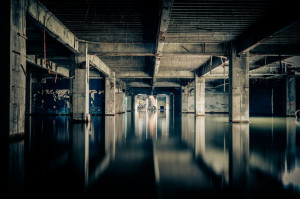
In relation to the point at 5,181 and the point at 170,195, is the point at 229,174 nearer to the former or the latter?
the point at 170,195

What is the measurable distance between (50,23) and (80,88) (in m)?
4.44

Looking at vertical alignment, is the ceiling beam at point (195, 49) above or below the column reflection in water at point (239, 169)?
above

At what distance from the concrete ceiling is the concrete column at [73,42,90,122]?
2.63ft

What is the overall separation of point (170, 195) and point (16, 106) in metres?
5.64

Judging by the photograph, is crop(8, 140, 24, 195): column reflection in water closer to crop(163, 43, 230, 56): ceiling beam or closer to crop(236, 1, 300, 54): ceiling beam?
crop(236, 1, 300, 54): ceiling beam

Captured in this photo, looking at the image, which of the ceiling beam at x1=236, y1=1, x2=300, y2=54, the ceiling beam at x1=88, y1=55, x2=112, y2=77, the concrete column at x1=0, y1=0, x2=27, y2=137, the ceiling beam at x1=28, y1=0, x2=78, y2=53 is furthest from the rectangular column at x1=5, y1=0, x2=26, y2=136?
the ceiling beam at x1=236, y1=1, x2=300, y2=54

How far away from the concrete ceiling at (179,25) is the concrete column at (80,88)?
0.80 m

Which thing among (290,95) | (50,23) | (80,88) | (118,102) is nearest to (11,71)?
(50,23)

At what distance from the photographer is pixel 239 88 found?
482 inches

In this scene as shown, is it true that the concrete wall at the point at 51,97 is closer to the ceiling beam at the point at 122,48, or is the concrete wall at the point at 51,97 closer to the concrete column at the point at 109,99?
the concrete column at the point at 109,99

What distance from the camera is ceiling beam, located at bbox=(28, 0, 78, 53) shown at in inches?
277

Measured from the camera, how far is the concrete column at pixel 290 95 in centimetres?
2248

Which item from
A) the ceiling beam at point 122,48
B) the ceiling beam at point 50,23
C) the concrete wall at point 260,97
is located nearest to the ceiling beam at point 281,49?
the ceiling beam at point 122,48

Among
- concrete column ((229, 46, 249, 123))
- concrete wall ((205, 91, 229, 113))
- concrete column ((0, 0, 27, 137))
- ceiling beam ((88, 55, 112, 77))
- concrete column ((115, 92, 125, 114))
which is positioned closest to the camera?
concrete column ((0, 0, 27, 137))
